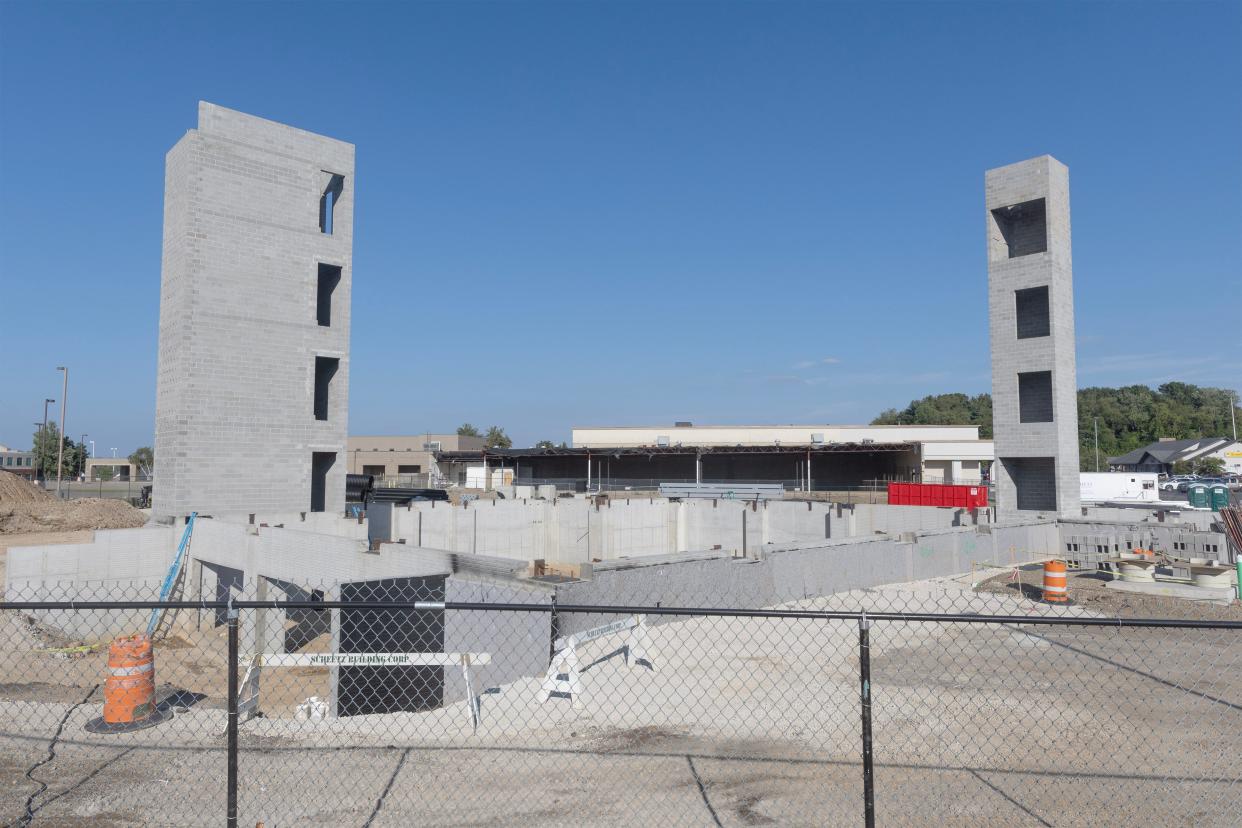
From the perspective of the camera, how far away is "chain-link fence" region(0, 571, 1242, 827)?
564cm

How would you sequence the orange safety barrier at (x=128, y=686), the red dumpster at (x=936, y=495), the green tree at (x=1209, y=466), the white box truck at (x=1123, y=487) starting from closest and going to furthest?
the orange safety barrier at (x=128, y=686) → the red dumpster at (x=936, y=495) → the white box truck at (x=1123, y=487) → the green tree at (x=1209, y=466)

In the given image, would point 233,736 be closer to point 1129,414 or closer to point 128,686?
point 128,686

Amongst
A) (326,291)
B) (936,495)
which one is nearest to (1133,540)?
(936,495)

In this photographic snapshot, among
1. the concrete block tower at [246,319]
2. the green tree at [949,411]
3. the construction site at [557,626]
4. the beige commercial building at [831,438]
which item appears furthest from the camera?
the green tree at [949,411]

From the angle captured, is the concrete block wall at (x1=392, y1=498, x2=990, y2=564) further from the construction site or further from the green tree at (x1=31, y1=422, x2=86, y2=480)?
the green tree at (x1=31, y1=422, x2=86, y2=480)

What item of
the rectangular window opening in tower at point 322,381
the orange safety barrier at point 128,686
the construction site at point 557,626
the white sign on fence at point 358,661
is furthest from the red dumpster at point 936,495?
the orange safety barrier at point 128,686

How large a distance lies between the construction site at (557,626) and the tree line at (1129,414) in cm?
6061

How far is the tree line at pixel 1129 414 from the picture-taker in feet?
319

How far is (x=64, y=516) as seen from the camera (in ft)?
120

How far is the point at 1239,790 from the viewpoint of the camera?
623 cm

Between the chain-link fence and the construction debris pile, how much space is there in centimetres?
2949

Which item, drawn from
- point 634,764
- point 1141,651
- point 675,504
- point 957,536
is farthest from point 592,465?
point 634,764

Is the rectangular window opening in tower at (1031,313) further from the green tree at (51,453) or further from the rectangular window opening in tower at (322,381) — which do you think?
the green tree at (51,453)

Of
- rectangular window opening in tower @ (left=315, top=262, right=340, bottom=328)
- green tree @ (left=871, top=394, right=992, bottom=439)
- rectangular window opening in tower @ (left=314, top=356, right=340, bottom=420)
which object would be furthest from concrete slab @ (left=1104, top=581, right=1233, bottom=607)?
green tree @ (left=871, top=394, right=992, bottom=439)
